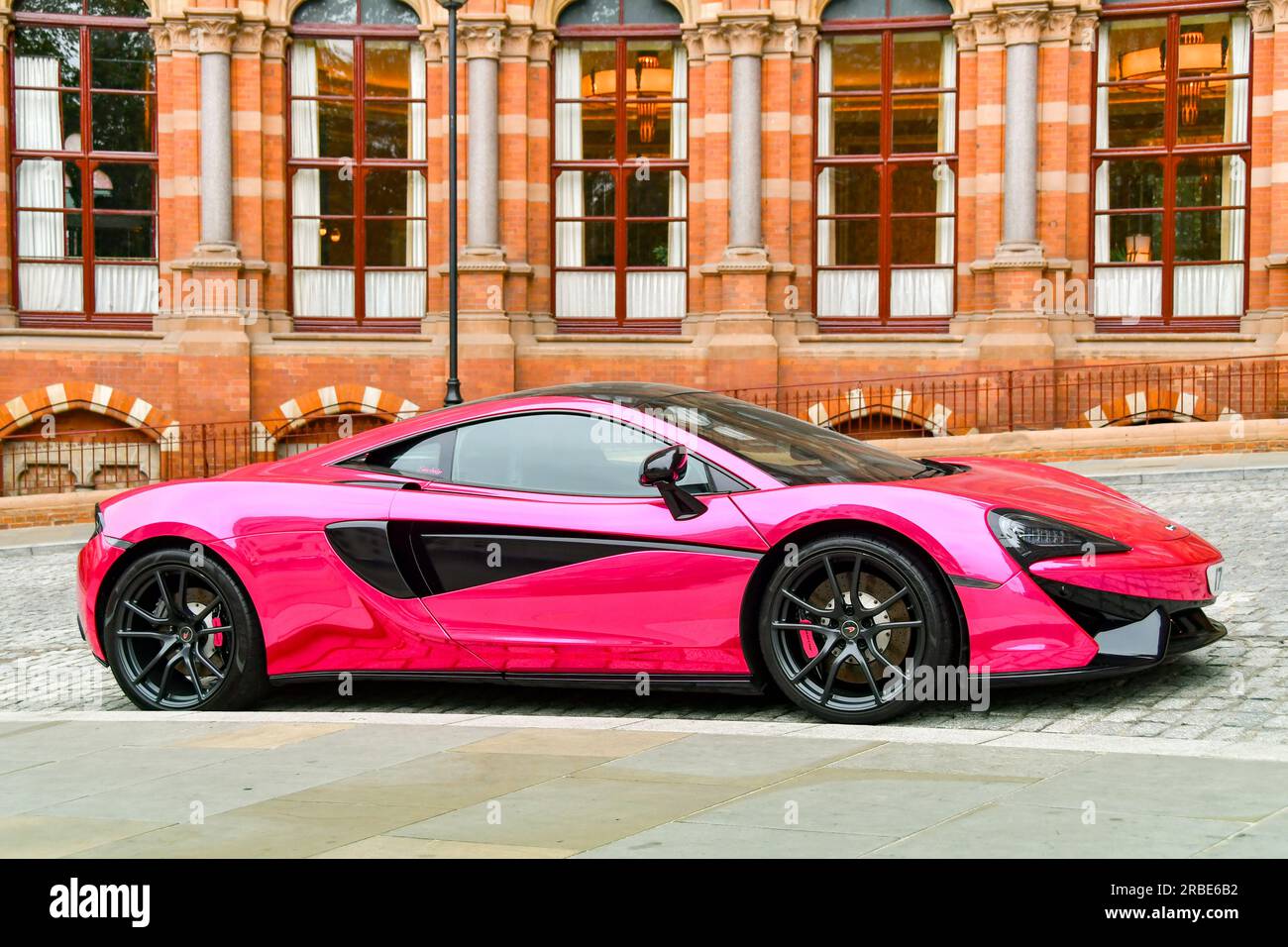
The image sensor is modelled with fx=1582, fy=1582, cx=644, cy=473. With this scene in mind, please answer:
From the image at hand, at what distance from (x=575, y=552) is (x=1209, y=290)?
62.2ft

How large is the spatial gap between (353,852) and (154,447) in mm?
20308

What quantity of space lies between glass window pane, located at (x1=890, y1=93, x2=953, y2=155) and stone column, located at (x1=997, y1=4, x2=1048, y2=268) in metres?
1.16

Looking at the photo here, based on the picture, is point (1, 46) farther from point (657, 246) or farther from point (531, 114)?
point (657, 246)

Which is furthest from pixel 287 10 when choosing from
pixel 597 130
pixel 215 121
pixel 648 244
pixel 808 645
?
pixel 808 645

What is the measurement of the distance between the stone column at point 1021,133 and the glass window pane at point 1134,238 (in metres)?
1.31

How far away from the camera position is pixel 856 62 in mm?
23734

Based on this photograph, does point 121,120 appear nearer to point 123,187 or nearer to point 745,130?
point 123,187

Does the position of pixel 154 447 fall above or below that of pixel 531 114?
below

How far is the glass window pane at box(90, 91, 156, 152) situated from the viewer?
23984mm

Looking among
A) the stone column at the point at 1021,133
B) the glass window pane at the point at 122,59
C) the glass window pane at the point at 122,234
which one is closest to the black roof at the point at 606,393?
the stone column at the point at 1021,133

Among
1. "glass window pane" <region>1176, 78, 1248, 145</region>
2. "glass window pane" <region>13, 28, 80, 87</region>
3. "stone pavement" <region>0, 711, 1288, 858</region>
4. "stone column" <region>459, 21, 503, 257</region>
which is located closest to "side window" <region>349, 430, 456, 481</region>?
"stone pavement" <region>0, 711, 1288, 858</region>
